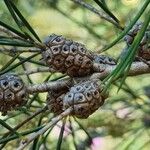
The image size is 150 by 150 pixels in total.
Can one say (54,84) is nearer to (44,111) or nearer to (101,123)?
(44,111)

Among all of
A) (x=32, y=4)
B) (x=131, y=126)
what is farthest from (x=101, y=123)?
(x=32, y=4)

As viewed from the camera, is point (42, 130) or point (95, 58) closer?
point (42, 130)


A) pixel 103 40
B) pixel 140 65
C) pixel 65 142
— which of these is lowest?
pixel 65 142

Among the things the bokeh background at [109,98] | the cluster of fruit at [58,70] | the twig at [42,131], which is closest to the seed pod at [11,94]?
the cluster of fruit at [58,70]

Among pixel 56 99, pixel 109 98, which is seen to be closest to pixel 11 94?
pixel 56 99

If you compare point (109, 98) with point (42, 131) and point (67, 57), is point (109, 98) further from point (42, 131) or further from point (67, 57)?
point (42, 131)

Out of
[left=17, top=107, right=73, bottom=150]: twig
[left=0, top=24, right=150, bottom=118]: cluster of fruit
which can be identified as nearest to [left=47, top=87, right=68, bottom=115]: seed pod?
[left=0, top=24, right=150, bottom=118]: cluster of fruit
